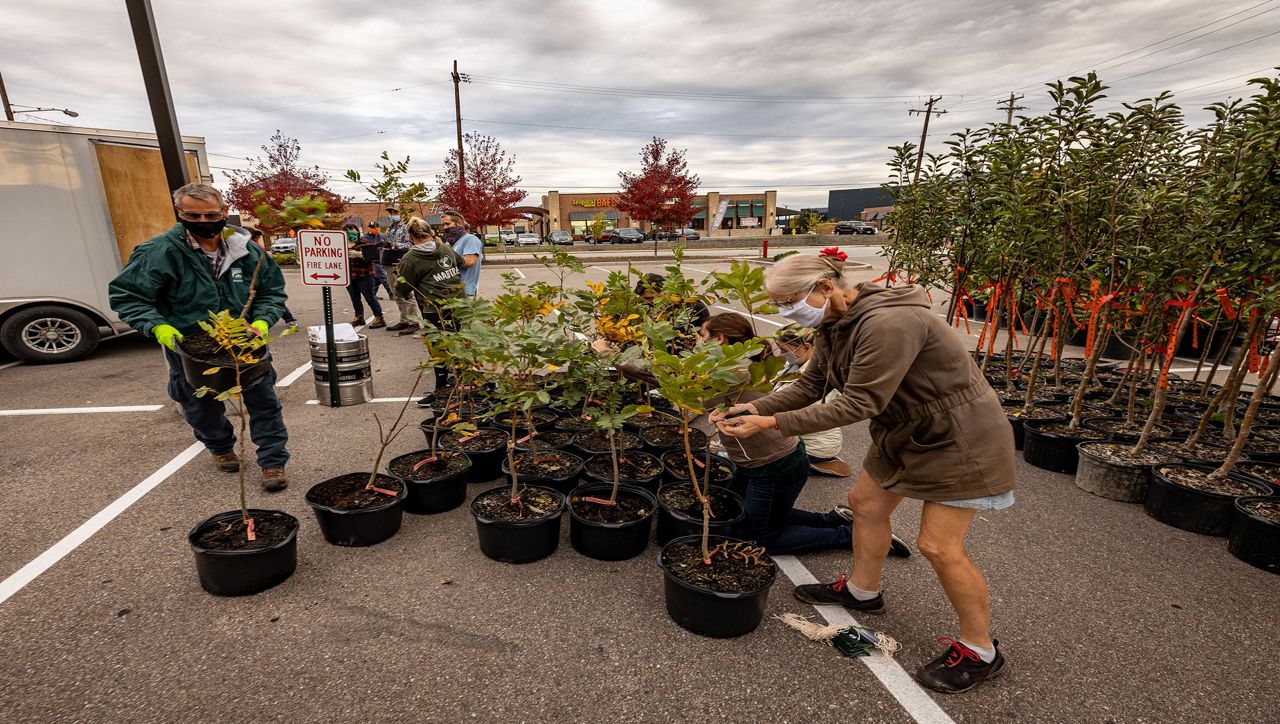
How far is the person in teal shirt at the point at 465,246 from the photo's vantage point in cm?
700

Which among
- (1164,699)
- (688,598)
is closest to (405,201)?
(688,598)

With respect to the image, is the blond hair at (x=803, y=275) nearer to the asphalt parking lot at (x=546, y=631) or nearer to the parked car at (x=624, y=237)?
the asphalt parking lot at (x=546, y=631)

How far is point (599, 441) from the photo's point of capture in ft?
14.2

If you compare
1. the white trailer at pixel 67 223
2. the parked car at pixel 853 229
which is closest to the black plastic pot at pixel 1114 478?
the white trailer at pixel 67 223

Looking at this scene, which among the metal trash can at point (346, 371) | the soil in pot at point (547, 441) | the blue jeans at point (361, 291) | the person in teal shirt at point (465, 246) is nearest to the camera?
the soil in pot at point (547, 441)

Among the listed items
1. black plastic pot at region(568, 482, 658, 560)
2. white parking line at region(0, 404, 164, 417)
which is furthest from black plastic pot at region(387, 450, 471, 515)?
white parking line at region(0, 404, 164, 417)

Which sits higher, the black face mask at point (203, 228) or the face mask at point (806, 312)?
the black face mask at point (203, 228)

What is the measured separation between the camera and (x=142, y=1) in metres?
4.96

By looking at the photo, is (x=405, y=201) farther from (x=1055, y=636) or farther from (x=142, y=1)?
(x=1055, y=636)

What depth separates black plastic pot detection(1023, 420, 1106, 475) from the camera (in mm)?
4207

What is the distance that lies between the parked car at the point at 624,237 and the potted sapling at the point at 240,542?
40916 mm

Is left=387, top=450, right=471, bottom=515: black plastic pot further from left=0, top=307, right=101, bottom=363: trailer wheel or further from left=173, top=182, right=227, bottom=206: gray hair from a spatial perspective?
left=0, top=307, right=101, bottom=363: trailer wheel

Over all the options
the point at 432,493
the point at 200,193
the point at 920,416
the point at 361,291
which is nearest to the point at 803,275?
the point at 920,416

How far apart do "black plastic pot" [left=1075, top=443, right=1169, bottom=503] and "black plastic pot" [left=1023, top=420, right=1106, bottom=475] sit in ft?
0.80
